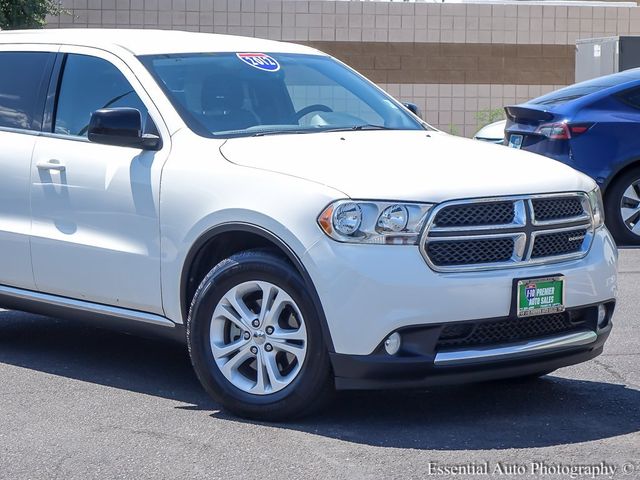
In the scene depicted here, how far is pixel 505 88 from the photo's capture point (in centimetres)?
2622

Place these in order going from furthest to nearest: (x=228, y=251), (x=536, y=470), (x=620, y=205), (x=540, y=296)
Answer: (x=620, y=205)
(x=228, y=251)
(x=540, y=296)
(x=536, y=470)

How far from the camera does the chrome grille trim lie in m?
5.32

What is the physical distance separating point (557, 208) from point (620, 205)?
5.98 m

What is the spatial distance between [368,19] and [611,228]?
Answer: 1488cm

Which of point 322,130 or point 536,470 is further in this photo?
point 322,130

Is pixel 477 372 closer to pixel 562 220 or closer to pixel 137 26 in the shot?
pixel 562 220

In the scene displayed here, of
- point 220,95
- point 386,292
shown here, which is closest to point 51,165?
point 220,95

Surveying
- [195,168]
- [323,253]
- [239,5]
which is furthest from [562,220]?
[239,5]

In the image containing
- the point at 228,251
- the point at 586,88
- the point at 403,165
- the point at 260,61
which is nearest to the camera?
the point at 403,165

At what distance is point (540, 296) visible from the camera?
18.0 ft

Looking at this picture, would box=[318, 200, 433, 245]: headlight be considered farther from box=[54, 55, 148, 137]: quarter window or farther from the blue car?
the blue car

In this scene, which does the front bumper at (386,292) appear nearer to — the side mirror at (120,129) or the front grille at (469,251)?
the front grille at (469,251)

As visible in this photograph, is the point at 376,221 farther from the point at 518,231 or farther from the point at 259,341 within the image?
the point at 259,341

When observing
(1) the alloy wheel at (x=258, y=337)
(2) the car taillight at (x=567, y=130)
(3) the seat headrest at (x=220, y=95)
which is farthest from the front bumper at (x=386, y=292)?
(2) the car taillight at (x=567, y=130)
